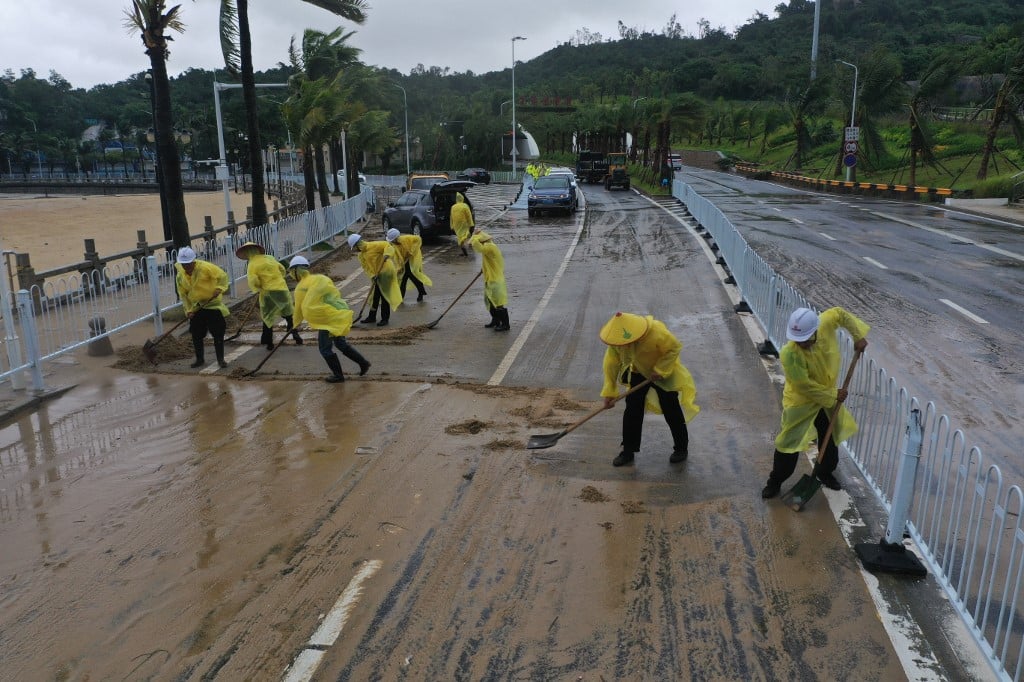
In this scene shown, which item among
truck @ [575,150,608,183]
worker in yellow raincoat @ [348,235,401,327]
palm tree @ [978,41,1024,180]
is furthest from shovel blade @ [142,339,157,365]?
truck @ [575,150,608,183]

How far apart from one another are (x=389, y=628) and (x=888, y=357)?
754 centimetres

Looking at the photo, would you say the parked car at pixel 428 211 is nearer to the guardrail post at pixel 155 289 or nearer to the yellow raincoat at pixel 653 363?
the guardrail post at pixel 155 289

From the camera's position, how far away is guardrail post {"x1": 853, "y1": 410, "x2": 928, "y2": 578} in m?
4.59

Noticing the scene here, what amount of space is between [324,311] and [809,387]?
522cm

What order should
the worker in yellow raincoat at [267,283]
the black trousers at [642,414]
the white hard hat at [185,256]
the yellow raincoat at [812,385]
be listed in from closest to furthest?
the yellow raincoat at [812,385] < the black trousers at [642,414] < the white hard hat at [185,256] < the worker in yellow raincoat at [267,283]

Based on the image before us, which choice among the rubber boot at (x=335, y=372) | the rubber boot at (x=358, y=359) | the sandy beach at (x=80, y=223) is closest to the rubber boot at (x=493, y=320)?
the rubber boot at (x=358, y=359)

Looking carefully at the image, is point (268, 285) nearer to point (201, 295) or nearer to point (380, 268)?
point (201, 295)

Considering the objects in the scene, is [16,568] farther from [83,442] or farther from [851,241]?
[851,241]

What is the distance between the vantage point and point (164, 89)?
13.2 metres

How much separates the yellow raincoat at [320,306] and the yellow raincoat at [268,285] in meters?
1.54

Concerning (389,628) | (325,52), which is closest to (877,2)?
(325,52)

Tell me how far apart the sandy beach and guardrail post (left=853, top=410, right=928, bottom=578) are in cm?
2123

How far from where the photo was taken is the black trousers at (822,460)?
5.69 m

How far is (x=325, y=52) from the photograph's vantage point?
98.4 feet
